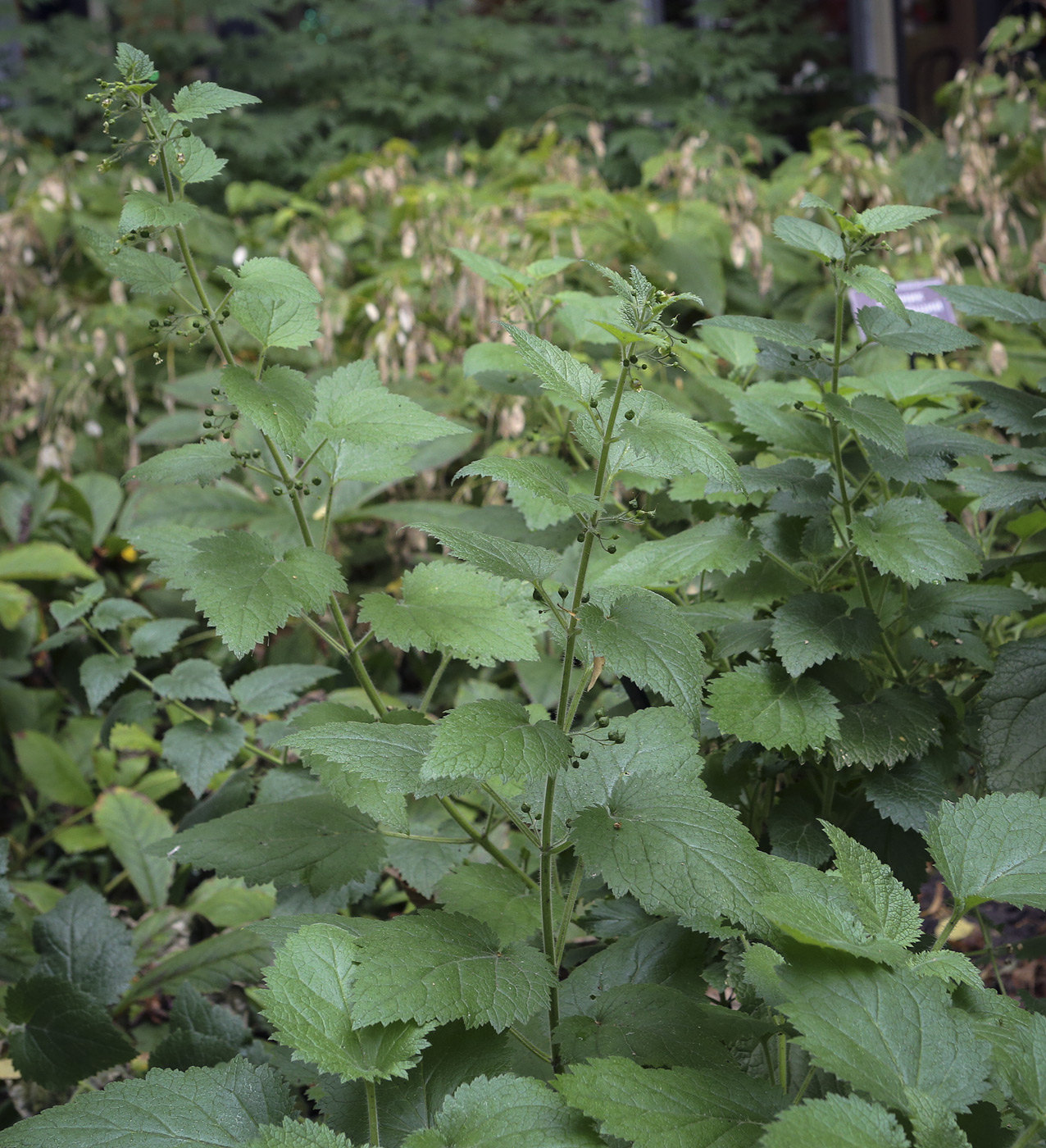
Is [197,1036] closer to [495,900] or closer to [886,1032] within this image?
[495,900]

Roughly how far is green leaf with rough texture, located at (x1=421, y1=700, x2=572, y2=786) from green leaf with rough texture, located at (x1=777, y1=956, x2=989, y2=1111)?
203mm

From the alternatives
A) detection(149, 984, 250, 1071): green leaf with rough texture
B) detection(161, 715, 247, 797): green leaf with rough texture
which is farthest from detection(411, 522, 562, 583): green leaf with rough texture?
detection(161, 715, 247, 797): green leaf with rough texture

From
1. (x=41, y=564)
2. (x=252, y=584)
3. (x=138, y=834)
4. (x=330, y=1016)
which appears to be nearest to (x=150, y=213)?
(x=252, y=584)

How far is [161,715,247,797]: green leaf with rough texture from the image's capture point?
1.32 metres

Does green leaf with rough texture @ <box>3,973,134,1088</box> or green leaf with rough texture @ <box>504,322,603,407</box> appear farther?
green leaf with rough texture @ <box>3,973,134,1088</box>

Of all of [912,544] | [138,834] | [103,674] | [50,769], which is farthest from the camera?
[50,769]

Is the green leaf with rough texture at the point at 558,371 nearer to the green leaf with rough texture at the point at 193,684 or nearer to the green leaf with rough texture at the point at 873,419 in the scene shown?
the green leaf with rough texture at the point at 873,419

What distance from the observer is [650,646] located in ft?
2.36

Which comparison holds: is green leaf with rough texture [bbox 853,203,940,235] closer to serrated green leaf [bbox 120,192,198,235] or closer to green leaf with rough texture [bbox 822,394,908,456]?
green leaf with rough texture [bbox 822,394,908,456]

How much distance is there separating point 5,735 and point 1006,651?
85.5 inches

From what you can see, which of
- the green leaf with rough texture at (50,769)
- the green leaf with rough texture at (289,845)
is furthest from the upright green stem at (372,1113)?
the green leaf with rough texture at (50,769)

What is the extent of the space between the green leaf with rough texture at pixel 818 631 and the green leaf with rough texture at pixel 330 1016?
1.54ft

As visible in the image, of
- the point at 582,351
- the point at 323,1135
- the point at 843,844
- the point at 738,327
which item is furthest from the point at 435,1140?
the point at 582,351

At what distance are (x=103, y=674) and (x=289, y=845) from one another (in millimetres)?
735
